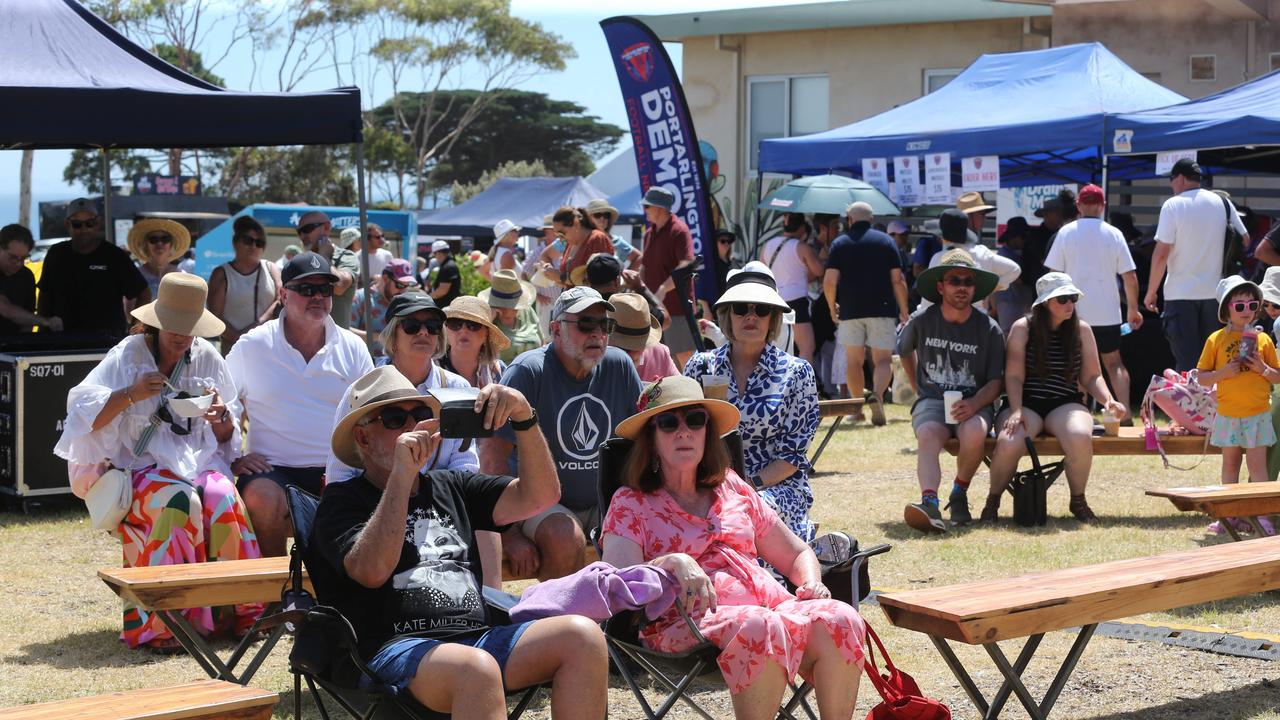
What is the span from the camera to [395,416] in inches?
147

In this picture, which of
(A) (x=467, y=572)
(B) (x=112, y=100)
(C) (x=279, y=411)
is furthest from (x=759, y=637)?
(B) (x=112, y=100)

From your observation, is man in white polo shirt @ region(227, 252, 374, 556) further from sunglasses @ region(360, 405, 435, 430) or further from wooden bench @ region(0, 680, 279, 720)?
wooden bench @ region(0, 680, 279, 720)

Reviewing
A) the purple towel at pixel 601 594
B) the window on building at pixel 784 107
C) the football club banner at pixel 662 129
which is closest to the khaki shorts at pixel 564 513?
the purple towel at pixel 601 594

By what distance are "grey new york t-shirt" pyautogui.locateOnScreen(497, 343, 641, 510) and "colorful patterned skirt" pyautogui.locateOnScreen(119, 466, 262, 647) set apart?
3.79 ft

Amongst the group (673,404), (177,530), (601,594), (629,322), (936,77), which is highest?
(936,77)

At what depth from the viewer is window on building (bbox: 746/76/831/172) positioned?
24453mm

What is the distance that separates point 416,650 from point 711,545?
1.07 metres

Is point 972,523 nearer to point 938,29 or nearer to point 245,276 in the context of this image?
point 245,276

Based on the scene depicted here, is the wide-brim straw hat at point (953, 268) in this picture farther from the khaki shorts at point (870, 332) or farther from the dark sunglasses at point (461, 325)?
the khaki shorts at point (870, 332)

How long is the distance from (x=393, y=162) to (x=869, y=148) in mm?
35072

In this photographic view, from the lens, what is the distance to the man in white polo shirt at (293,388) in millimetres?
5820

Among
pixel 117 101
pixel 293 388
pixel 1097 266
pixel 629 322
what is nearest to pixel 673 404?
pixel 629 322

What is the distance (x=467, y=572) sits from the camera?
3.75 m

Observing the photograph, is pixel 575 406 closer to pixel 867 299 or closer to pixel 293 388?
pixel 293 388
